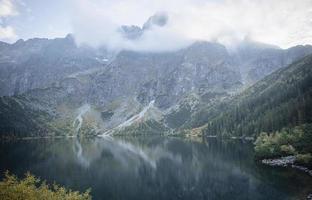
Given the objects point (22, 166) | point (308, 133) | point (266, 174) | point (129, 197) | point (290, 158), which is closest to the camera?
point (129, 197)

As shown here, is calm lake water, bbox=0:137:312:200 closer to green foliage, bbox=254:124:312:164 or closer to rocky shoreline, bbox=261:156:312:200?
rocky shoreline, bbox=261:156:312:200

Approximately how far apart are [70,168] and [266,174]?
82980 millimetres

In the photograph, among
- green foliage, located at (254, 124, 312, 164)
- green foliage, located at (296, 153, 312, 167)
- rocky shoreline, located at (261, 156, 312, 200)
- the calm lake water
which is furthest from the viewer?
green foliage, located at (254, 124, 312, 164)

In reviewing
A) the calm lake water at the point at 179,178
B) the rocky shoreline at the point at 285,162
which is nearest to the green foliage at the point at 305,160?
the rocky shoreline at the point at 285,162

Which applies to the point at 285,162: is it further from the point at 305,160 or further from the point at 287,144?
the point at 287,144

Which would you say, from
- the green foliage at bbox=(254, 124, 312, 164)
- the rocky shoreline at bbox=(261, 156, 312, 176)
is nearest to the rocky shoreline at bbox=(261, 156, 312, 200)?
the rocky shoreline at bbox=(261, 156, 312, 176)

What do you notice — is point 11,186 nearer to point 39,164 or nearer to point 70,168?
point 70,168

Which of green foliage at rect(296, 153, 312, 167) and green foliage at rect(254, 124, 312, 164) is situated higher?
green foliage at rect(254, 124, 312, 164)

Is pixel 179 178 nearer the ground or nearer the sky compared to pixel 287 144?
nearer the ground

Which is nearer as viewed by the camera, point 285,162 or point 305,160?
point 305,160

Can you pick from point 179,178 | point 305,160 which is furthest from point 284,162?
point 179,178

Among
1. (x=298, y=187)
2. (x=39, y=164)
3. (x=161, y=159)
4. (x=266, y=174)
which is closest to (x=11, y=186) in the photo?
(x=298, y=187)

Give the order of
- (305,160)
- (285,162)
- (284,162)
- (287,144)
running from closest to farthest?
(305,160) → (285,162) → (284,162) → (287,144)

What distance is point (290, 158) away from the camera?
116188mm
